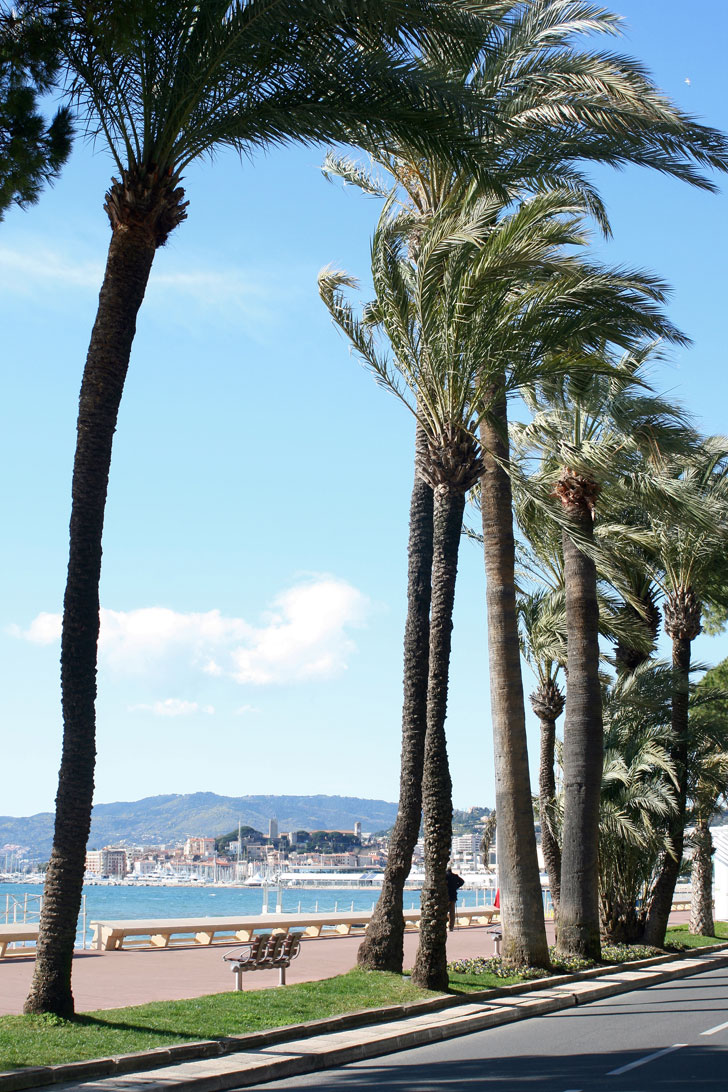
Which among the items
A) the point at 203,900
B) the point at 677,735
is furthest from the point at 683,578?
the point at 203,900

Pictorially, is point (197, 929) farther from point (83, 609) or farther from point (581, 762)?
point (83, 609)

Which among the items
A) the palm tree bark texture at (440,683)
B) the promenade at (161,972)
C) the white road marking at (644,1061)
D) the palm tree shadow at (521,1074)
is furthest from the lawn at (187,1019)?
the white road marking at (644,1061)

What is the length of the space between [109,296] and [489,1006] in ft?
32.9

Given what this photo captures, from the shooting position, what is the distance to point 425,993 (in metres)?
14.5

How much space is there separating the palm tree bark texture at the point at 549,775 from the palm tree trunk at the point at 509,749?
566 centimetres

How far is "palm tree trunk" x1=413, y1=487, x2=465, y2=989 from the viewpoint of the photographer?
15.1m

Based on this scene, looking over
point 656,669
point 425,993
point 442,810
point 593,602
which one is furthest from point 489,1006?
point 656,669

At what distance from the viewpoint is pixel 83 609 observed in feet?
38.5

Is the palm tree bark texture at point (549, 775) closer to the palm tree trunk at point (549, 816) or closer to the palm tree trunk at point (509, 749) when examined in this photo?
the palm tree trunk at point (549, 816)

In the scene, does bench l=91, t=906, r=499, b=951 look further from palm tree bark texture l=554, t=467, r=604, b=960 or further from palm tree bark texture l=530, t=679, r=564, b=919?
palm tree bark texture l=554, t=467, r=604, b=960

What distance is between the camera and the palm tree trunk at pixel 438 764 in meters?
15.1

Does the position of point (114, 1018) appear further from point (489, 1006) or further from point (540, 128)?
point (540, 128)

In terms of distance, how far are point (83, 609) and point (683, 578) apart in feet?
57.9

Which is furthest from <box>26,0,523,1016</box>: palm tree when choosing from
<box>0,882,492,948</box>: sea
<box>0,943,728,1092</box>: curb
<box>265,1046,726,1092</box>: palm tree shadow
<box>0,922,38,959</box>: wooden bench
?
<box>0,882,492,948</box>: sea
